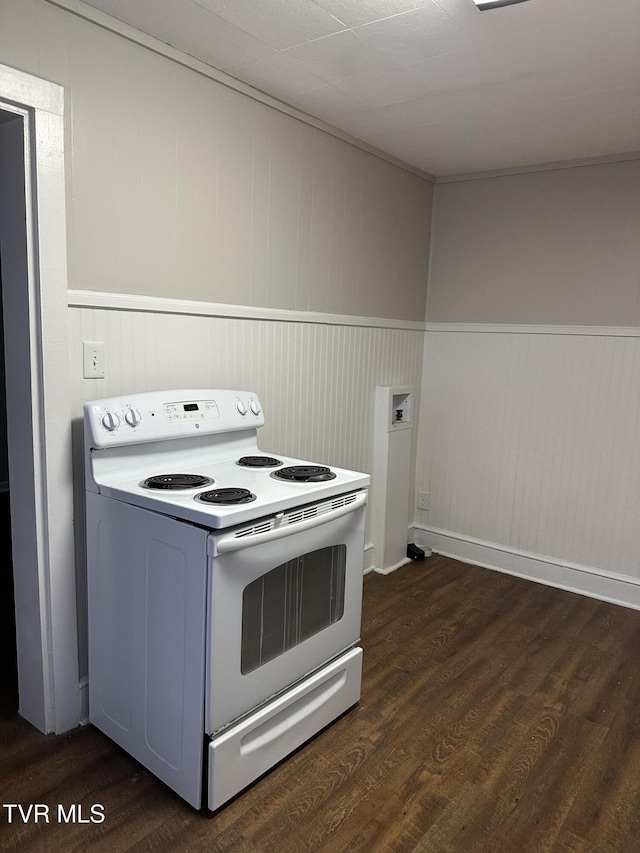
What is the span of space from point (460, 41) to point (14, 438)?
186 centimetres

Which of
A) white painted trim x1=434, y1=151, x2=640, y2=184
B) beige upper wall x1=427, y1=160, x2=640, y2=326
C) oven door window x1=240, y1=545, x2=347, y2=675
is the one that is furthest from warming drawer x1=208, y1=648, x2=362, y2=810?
white painted trim x1=434, y1=151, x2=640, y2=184

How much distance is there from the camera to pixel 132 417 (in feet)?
6.39

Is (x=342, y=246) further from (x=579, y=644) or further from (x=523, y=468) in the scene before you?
(x=579, y=644)

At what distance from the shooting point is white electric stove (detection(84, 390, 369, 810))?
1646 millimetres

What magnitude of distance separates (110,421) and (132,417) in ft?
0.26

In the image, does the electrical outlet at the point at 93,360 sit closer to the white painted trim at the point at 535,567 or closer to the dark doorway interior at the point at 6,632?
the dark doorway interior at the point at 6,632

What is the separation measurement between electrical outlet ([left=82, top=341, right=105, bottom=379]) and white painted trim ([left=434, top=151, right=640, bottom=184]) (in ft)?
7.98

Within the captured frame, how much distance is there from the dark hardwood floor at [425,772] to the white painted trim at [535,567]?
50cm

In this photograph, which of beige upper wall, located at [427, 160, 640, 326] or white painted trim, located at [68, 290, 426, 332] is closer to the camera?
white painted trim, located at [68, 290, 426, 332]

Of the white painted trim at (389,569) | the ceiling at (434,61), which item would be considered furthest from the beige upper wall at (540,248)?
the white painted trim at (389,569)

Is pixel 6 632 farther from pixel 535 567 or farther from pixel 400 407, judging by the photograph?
pixel 535 567

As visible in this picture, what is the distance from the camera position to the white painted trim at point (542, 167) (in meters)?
3.02

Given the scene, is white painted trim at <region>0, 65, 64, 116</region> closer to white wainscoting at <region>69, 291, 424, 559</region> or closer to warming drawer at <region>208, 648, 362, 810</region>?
white wainscoting at <region>69, 291, 424, 559</region>

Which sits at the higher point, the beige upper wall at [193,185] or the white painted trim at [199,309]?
the beige upper wall at [193,185]
